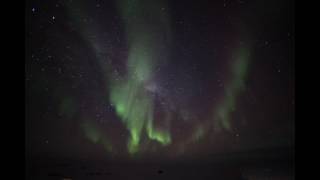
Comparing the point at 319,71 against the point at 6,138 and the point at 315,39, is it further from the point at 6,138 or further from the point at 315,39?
the point at 6,138

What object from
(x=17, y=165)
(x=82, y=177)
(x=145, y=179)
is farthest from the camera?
(x=145, y=179)

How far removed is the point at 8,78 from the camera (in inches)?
151

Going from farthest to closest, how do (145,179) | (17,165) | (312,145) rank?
(145,179)
(312,145)
(17,165)

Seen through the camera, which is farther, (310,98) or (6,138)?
(310,98)

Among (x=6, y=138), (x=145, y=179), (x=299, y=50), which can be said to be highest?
(x=299, y=50)

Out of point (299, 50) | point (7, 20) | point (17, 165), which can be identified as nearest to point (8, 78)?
point (7, 20)

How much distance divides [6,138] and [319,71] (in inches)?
156

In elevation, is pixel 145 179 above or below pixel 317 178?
below

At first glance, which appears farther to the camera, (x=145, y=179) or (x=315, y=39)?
(x=145, y=179)

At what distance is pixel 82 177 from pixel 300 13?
477 inches

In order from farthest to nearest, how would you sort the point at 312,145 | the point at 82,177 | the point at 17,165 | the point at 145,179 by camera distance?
the point at 145,179
the point at 82,177
the point at 312,145
the point at 17,165

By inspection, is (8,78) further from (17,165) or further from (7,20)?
(17,165)

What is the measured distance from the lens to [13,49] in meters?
3.89

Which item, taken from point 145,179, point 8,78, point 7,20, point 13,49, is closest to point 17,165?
point 8,78
